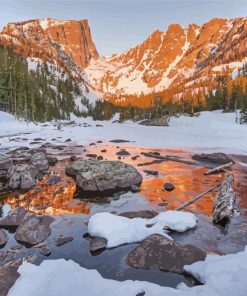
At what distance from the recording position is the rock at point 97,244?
984 centimetres

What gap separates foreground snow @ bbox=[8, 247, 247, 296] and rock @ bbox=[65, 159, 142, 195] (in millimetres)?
8373

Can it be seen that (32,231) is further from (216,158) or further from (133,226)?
(216,158)

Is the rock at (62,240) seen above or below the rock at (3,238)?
below

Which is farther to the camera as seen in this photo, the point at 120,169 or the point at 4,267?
the point at 120,169

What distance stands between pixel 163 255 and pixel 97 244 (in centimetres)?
232

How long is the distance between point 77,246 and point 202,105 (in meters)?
118

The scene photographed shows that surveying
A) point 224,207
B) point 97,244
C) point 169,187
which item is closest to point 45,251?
point 97,244

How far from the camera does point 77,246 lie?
1009 centimetres

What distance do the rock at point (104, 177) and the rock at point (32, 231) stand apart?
5.29m

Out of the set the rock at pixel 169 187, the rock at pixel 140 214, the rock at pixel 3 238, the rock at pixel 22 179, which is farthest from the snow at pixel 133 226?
the rock at pixel 22 179

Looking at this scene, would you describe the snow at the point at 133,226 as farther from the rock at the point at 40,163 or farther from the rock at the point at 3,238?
the rock at the point at 40,163

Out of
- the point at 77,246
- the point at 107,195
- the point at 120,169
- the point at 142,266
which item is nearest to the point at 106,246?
the point at 77,246

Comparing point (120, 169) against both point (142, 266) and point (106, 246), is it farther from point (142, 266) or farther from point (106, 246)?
point (142, 266)

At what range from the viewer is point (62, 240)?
1040cm
